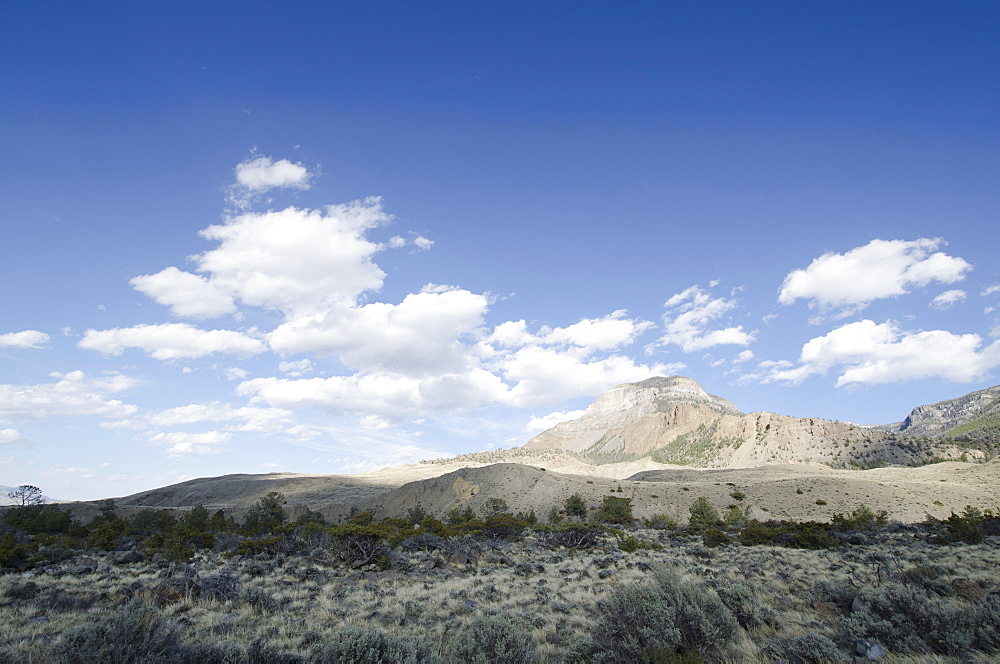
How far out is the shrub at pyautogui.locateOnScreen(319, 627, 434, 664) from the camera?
5606 millimetres

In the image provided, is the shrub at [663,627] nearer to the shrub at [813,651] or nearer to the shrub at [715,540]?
the shrub at [813,651]

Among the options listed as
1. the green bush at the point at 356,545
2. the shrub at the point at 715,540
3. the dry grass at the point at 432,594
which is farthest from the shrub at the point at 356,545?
the shrub at the point at 715,540

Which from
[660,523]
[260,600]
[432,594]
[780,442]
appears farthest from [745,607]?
[780,442]

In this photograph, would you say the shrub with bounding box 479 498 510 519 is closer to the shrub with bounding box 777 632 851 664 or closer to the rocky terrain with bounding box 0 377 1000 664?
the rocky terrain with bounding box 0 377 1000 664

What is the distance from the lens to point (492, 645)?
20.6 feet

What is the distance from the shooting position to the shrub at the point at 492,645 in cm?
606

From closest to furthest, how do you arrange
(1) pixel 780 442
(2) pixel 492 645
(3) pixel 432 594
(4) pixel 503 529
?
(2) pixel 492 645
(3) pixel 432 594
(4) pixel 503 529
(1) pixel 780 442

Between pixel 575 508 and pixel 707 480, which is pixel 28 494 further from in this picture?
pixel 707 480

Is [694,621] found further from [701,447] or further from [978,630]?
[701,447]

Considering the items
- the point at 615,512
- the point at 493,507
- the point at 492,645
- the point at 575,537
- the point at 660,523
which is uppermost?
the point at 492,645

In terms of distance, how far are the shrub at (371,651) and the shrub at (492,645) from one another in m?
0.48

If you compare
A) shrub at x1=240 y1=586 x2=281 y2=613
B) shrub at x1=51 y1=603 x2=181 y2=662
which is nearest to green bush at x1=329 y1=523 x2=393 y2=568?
shrub at x1=240 y1=586 x2=281 y2=613

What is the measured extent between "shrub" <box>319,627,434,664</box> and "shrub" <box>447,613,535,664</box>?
1.58ft

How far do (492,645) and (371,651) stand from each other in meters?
1.72
